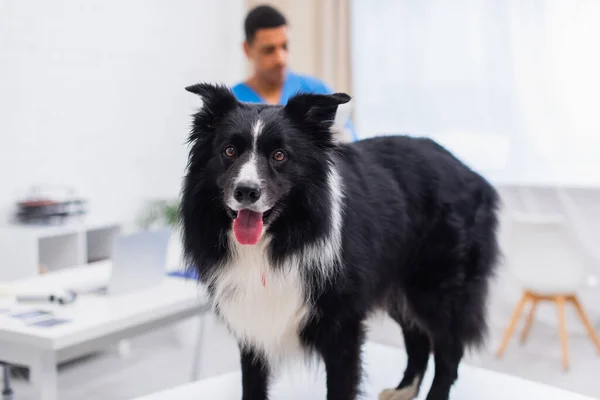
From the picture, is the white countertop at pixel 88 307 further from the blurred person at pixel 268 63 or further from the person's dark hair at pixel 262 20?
the person's dark hair at pixel 262 20

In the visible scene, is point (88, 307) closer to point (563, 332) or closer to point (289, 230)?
point (289, 230)

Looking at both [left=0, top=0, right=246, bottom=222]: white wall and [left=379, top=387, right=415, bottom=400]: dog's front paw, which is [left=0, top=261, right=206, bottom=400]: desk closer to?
[left=379, top=387, right=415, bottom=400]: dog's front paw

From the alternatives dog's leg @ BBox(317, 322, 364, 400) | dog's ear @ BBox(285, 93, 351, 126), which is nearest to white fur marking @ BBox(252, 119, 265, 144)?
dog's ear @ BBox(285, 93, 351, 126)

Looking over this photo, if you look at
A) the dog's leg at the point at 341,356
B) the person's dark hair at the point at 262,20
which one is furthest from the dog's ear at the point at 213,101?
the person's dark hair at the point at 262,20

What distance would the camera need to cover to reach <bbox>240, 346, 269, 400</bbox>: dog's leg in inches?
72.8

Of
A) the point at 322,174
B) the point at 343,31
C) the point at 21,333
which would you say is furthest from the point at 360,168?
the point at 343,31

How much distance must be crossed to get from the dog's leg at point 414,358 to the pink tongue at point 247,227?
79cm

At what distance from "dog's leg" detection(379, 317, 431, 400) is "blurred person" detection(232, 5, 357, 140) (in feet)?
4.18

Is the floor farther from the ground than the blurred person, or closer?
closer

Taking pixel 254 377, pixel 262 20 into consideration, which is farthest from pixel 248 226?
pixel 262 20

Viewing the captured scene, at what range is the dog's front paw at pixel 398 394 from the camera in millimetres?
2096

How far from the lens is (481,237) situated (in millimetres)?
2078

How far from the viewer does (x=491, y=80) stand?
5219mm

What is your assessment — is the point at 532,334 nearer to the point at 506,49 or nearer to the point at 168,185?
the point at 506,49
